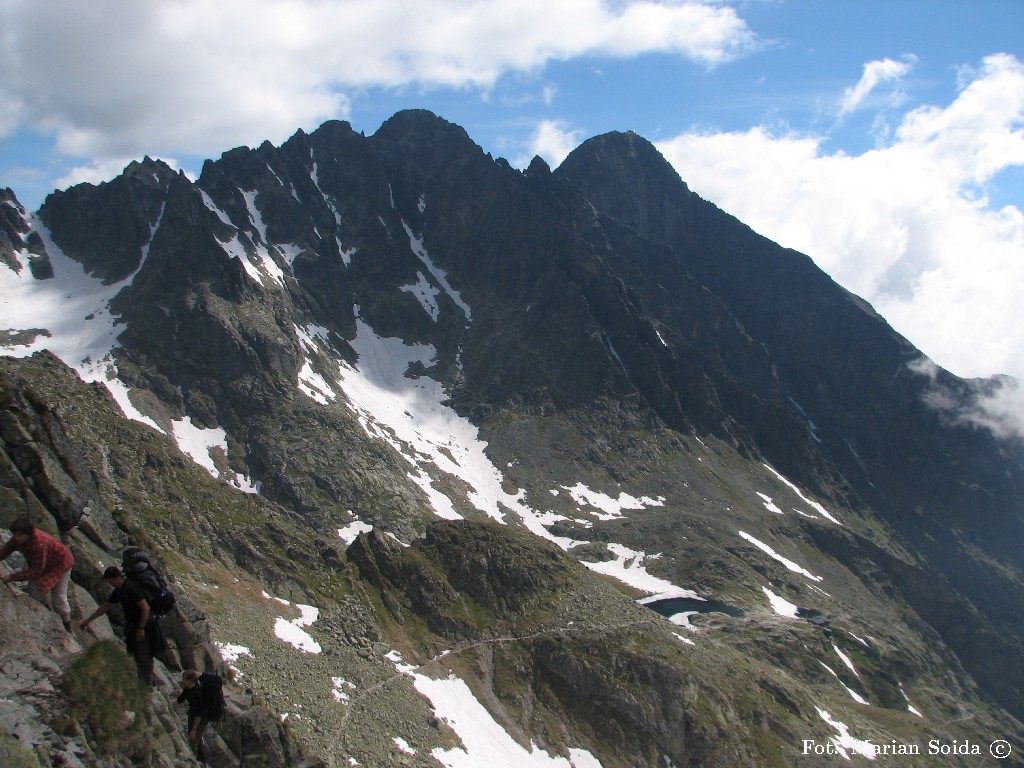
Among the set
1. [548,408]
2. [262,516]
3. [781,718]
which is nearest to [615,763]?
[781,718]

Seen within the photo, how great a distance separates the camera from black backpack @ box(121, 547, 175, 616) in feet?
54.2

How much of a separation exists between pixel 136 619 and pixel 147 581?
0.95 metres

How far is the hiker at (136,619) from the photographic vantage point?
1639cm

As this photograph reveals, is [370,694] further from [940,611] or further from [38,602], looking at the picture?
[940,611]

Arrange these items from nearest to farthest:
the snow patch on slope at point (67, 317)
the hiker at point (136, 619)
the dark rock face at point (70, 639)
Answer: the dark rock face at point (70, 639)
the hiker at point (136, 619)
the snow patch on slope at point (67, 317)

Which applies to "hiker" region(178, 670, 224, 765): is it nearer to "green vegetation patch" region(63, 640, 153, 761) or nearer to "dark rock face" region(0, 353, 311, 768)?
"dark rock face" region(0, 353, 311, 768)

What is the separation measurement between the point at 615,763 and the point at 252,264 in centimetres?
17474

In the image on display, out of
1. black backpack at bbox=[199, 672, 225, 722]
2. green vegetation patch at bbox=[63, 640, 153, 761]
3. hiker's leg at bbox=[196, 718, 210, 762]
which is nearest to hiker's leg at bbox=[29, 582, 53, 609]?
green vegetation patch at bbox=[63, 640, 153, 761]

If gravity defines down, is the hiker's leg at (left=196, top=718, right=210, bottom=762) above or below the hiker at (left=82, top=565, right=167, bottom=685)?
below

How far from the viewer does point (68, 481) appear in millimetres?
23750

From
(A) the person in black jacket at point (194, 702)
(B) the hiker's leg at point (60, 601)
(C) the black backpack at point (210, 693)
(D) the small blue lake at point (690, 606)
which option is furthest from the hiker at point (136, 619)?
(D) the small blue lake at point (690, 606)

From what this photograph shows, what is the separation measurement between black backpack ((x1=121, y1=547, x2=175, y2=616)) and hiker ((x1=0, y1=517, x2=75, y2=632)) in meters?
1.47

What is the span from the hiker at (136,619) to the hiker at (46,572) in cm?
81

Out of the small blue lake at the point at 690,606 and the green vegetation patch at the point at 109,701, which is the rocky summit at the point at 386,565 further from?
the small blue lake at the point at 690,606
